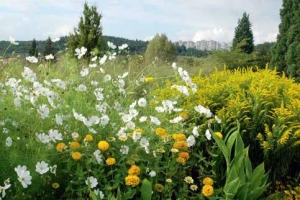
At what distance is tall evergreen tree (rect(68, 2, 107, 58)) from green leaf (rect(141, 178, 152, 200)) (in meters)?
13.6

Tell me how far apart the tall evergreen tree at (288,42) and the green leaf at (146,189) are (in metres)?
9.37

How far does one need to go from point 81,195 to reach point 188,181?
0.75 meters

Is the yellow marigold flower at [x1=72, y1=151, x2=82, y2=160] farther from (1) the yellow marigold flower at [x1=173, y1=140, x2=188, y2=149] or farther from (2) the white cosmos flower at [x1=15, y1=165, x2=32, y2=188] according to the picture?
(1) the yellow marigold flower at [x1=173, y1=140, x2=188, y2=149]

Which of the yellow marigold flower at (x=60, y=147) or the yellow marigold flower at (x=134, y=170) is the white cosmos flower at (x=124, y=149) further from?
the yellow marigold flower at (x=60, y=147)

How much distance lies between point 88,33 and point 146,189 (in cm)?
1410

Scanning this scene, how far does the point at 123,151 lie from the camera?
3.25 metres

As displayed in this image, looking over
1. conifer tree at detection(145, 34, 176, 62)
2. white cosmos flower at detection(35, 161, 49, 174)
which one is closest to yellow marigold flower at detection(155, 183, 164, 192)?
white cosmos flower at detection(35, 161, 49, 174)

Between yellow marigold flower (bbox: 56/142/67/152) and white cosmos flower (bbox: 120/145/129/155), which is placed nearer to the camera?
yellow marigold flower (bbox: 56/142/67/152)

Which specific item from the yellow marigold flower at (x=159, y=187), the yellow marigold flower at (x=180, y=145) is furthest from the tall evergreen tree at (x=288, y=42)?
the yellow marigold flower at (x=159, y=187)

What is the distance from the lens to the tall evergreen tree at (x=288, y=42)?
1189cm

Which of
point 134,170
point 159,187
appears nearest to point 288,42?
point 159,187

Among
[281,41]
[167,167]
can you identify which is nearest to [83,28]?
[281,41]

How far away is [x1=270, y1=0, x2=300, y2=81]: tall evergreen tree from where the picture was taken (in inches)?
468

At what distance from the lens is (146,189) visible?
3.06 meters
